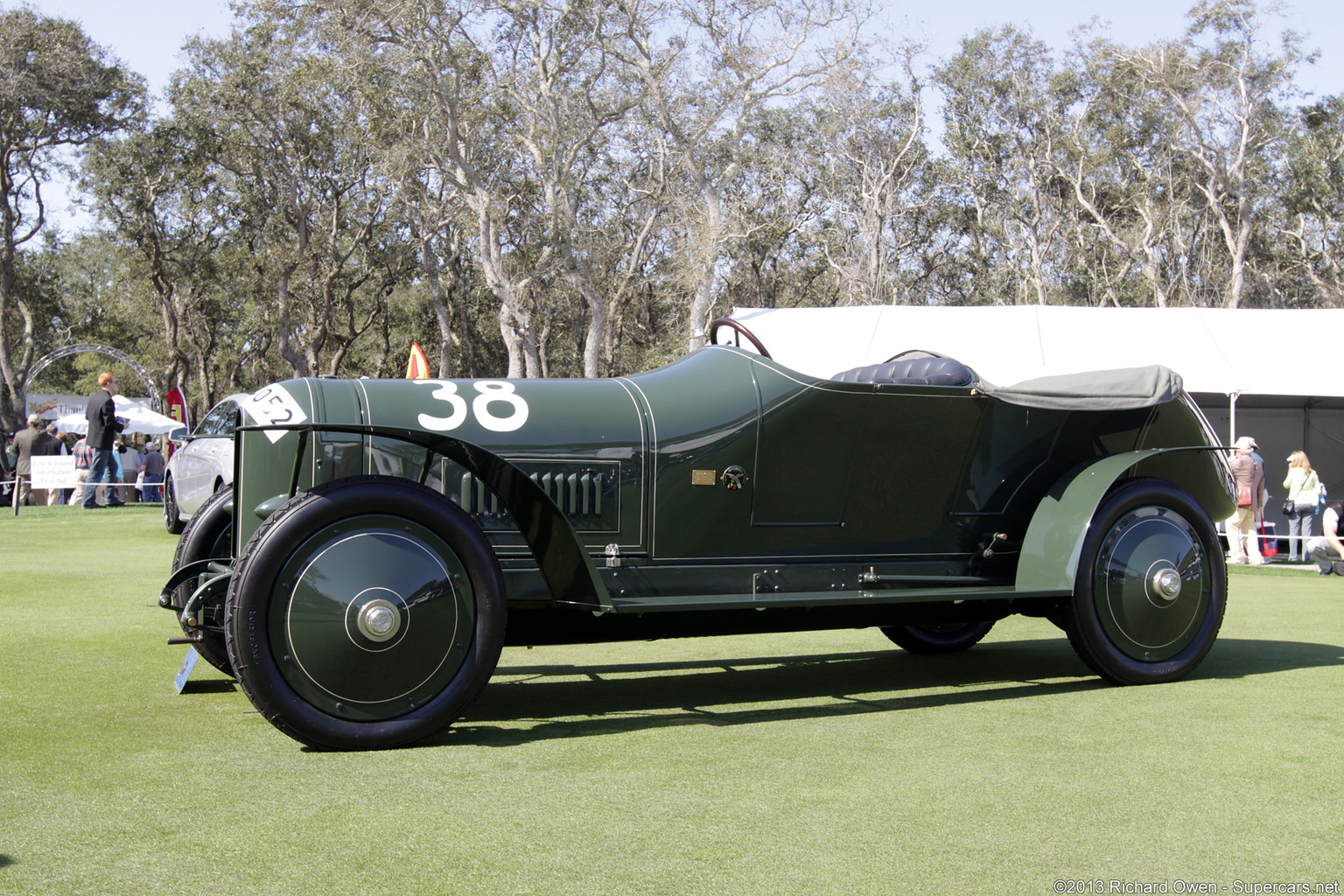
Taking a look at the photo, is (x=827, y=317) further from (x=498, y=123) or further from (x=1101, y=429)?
(x=498, y=123)

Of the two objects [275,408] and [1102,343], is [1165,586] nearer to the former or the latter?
[275,408]

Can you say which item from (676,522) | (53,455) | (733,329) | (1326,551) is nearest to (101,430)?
(53,455)

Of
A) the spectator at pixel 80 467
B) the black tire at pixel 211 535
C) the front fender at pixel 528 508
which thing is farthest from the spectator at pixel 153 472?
the front fender at pixel 528 508

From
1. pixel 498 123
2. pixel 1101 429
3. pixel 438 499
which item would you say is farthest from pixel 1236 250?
pixel 438 499

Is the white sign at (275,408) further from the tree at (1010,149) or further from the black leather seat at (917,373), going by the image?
the tree at (1010,149)

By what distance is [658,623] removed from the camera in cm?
425

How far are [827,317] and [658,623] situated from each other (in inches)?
433

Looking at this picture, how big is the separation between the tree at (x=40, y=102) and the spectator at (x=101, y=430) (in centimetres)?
1913

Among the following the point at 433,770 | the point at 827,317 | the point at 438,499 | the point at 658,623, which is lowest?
the point at 433,770

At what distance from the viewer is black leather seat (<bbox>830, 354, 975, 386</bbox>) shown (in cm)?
471

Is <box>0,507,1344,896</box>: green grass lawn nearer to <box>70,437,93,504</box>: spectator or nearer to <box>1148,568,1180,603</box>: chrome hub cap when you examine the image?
<box>1148,568,1180,603</box>: chrome hub cap

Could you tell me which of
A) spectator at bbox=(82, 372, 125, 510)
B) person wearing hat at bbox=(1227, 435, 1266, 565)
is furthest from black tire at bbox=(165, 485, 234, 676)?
person wearing hat at bbox=(1227, 435, 1266, 565)

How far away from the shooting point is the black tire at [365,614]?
3.45 metres

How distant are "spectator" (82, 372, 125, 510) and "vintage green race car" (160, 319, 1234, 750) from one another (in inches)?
441
